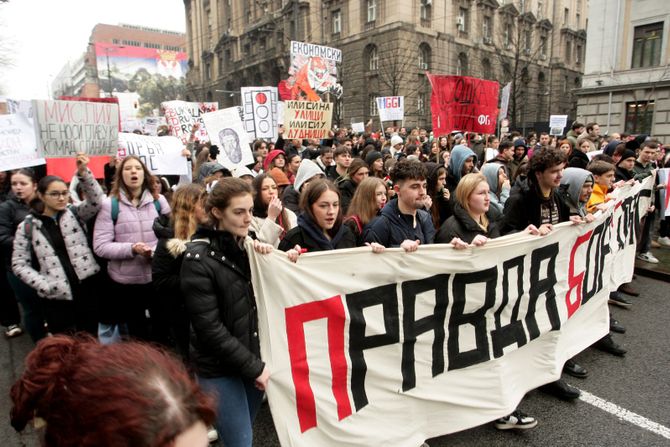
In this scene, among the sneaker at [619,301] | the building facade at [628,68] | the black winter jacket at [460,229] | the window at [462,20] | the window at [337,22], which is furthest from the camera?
the window at [337,22]

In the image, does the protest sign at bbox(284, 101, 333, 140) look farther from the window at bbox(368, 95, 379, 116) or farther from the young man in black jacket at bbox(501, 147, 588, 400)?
the window at bbox(368, 95, 379, 116)

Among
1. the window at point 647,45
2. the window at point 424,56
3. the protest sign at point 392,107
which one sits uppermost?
the window at point 424,56

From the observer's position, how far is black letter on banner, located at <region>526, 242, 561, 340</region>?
10.8 ft

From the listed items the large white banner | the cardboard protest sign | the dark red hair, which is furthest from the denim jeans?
the cardboard protest sign

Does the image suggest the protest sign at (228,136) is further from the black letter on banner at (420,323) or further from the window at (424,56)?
the window at (424,56)

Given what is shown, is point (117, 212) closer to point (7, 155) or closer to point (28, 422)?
point (7, 155)

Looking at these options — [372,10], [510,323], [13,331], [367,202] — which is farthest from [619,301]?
[372,10]

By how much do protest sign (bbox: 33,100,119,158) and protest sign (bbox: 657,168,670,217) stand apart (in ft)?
24.7

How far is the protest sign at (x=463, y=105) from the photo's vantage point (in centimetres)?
683

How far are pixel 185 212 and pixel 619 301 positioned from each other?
206 inches

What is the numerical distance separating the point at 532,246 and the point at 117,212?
10.8 ft

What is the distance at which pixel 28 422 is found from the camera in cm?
89

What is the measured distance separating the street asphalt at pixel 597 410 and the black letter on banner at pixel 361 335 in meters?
0.85

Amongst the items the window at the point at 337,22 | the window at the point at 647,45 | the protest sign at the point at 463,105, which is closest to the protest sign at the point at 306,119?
the protest sign at the point at 463,105
